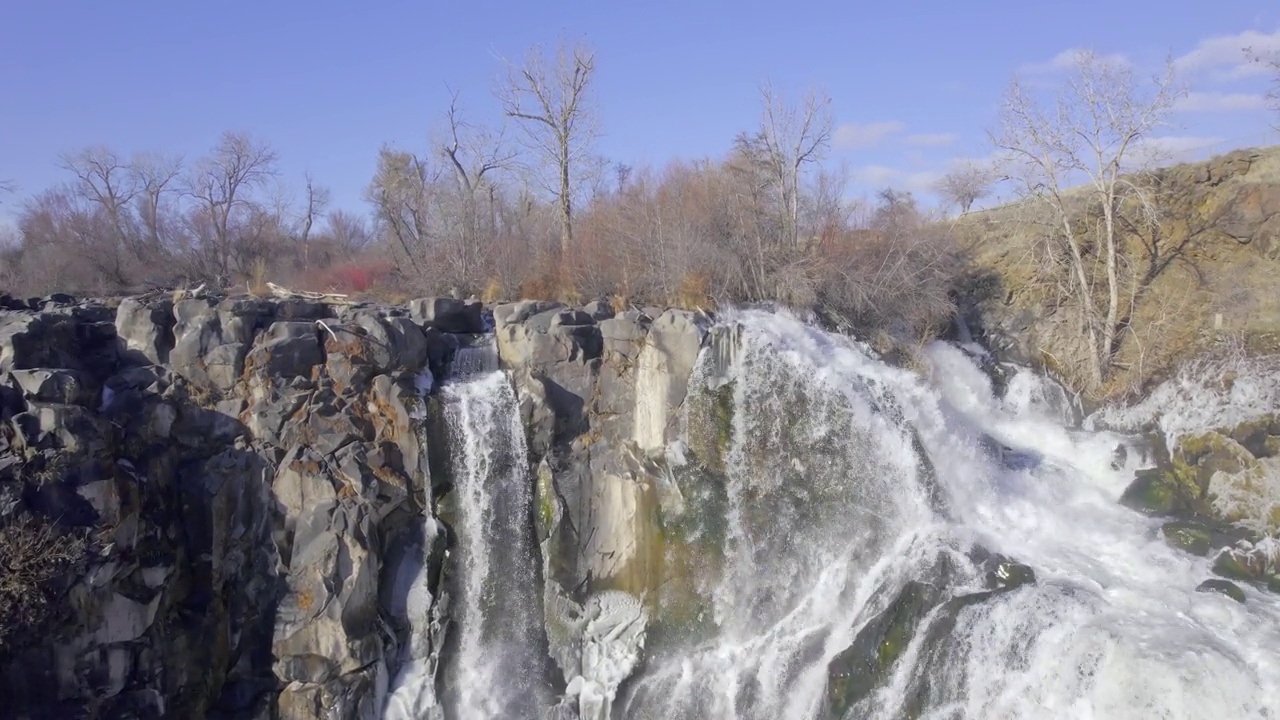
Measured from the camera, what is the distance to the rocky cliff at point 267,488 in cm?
1121

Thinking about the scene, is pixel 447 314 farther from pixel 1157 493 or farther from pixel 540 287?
pixel 1157 493

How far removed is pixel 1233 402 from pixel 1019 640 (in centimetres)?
725

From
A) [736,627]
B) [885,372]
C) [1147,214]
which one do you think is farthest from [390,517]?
[1147,214]

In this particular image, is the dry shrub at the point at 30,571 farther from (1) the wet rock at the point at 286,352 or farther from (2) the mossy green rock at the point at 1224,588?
(2) the mossy green rock at the point at 1224,588

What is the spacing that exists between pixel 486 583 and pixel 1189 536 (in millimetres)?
10481

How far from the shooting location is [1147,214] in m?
18.5

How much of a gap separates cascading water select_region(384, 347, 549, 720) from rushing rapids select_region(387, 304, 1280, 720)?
0.03 metres

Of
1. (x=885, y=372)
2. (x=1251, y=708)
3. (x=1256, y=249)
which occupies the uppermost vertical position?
(x=1256, y=249)

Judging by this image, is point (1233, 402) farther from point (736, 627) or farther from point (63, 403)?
point (63, 403)

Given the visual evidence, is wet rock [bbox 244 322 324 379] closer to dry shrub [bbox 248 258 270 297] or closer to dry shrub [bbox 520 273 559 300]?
dry shrub [bbox 248 258 270 297]

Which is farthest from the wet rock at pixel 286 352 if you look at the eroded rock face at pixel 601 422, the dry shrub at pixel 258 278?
the dry shrub at pixel 258 278

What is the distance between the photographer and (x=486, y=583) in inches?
517

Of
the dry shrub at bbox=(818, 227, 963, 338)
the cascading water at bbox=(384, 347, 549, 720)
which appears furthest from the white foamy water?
the cascading water at bbox=(384, 347, 549, 720)

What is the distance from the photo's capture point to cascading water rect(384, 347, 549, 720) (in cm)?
1270
